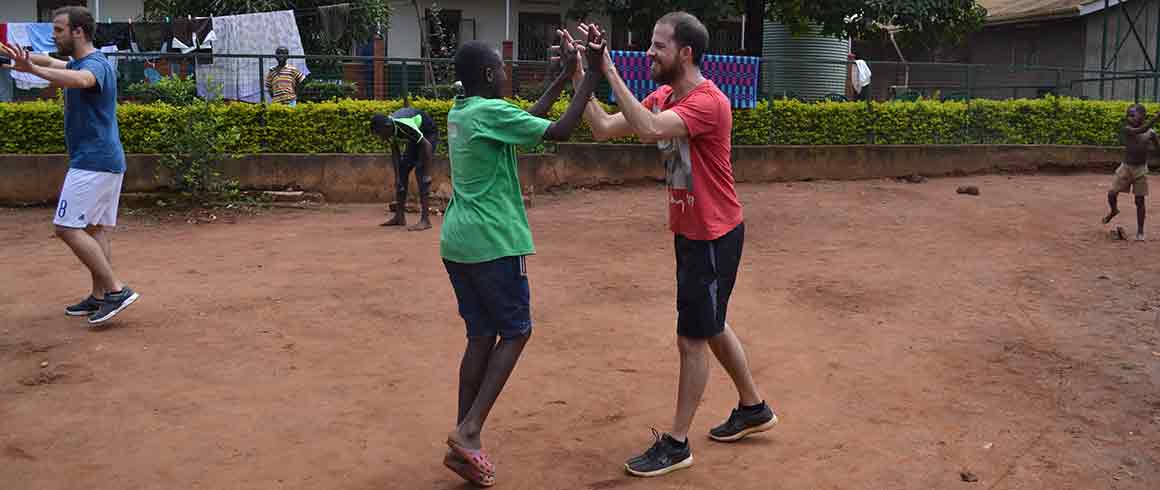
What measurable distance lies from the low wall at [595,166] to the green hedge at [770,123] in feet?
0.59

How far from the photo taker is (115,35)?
51.0 feet

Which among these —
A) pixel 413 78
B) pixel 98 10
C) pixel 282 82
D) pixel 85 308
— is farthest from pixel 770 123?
pixel 98 10

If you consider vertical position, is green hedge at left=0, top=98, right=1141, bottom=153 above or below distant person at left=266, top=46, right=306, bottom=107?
below

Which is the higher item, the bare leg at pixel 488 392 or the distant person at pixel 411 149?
the distant person at pixel 411 149

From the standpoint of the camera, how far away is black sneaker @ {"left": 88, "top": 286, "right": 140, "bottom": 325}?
21.5ft

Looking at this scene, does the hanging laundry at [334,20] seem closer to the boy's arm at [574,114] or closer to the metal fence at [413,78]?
the metal fence at [413,78]

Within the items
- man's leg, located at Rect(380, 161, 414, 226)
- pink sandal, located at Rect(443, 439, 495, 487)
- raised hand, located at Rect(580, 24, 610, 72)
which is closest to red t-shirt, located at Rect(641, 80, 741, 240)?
raised hand, located at Rect(580, 24, 610, 72)

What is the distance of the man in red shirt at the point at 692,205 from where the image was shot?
13.9ft

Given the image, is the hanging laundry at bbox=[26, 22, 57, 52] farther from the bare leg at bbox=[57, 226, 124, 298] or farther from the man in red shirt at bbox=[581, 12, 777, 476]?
the man in red shirt at bbox=[581, 12, 777, 476]

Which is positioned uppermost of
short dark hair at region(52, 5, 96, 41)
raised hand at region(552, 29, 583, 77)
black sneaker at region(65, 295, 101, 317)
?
short dark hair at region(52, 5, 96, 41)

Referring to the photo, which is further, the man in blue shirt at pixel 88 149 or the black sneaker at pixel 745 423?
the man in blue shirt at pixel 88 149

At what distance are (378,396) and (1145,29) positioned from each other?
824 inches

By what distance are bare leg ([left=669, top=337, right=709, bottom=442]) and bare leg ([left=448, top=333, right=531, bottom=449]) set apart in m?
0.71

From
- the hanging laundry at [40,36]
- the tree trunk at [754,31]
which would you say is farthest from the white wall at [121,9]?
the tree trunk at [754,31]
